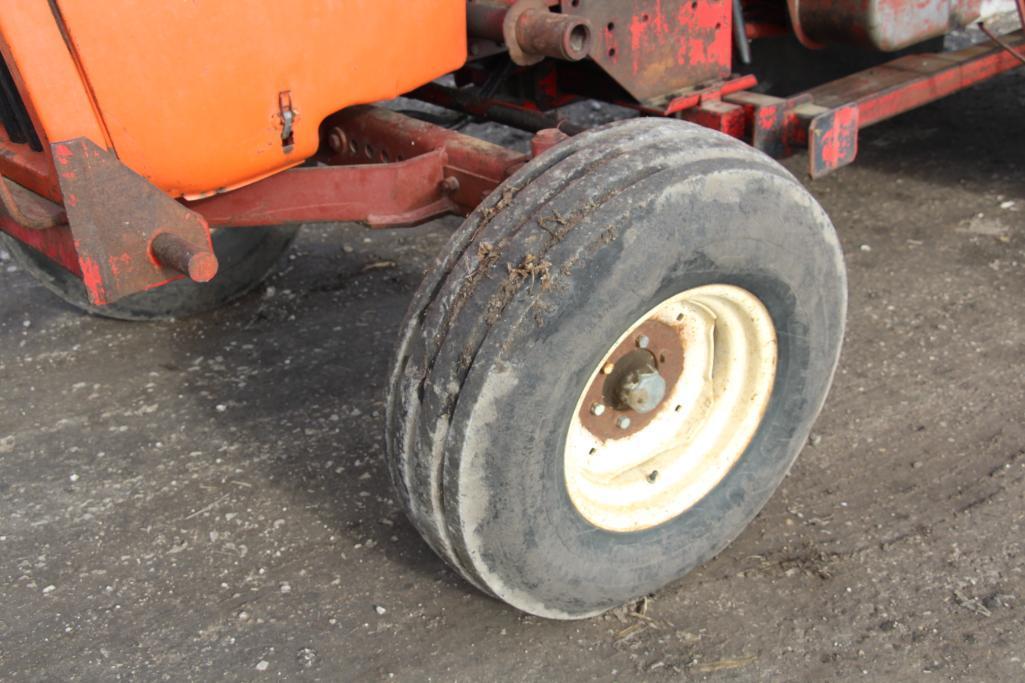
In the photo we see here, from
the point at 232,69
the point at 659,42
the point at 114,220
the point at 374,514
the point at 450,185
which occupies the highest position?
the point at 232,69

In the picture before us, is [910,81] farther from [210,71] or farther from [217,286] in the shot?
[217,286]

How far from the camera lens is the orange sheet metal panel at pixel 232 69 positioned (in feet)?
7.50

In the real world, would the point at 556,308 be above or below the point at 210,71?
below

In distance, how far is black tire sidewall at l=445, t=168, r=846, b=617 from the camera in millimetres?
2186

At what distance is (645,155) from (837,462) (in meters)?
1.32

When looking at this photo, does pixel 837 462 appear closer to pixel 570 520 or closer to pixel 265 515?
pixel 570 520

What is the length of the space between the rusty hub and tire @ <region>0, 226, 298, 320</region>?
1.86m

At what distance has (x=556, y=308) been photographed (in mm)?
2166

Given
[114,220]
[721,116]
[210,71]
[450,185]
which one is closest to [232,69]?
[210,71]

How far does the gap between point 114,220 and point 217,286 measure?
188 cm

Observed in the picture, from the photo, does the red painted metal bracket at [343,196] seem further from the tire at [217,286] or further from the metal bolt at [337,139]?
the tire at [217,286]

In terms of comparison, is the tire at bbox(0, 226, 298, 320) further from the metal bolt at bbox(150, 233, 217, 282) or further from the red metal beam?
the red metal beam

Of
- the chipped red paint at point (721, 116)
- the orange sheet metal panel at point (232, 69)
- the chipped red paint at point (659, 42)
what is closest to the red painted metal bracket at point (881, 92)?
the chipped red paint at point (721, 116)

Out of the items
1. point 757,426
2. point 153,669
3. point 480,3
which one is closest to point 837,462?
point 757,426
